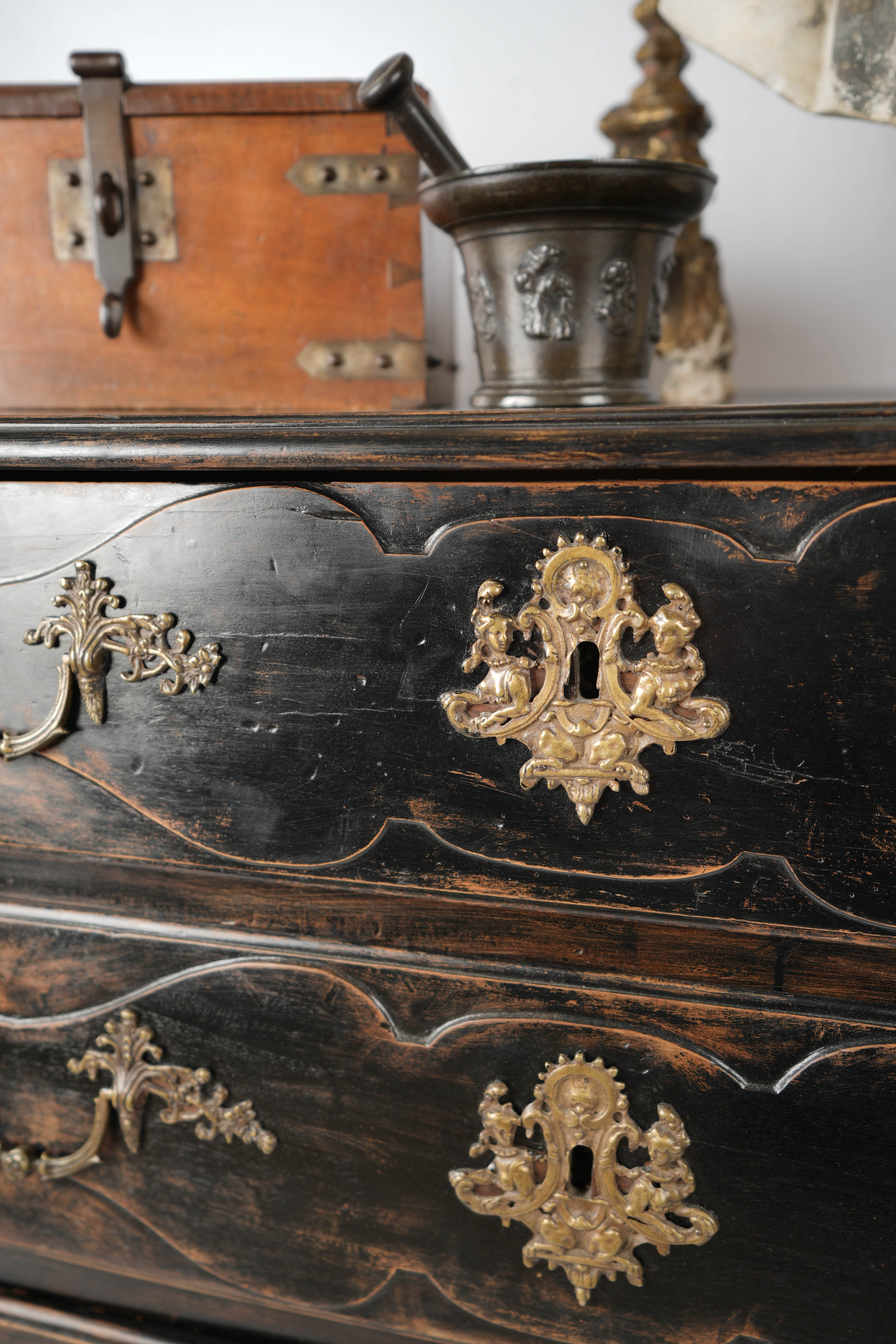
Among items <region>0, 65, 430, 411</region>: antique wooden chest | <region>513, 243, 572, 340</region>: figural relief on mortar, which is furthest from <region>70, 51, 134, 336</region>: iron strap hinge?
<region>513, 243, 572, 340</region>: figural relief on mortar

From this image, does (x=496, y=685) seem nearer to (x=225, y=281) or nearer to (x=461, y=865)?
(x=461, y=865)

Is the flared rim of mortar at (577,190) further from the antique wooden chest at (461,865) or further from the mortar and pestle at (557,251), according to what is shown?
the antique wooden chest at (461,865)

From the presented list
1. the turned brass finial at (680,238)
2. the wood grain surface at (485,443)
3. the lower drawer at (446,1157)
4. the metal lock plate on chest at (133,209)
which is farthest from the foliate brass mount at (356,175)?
the lower drawer at (446,1157)

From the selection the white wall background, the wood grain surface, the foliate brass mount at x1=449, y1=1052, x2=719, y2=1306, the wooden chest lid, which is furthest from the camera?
the white wall background

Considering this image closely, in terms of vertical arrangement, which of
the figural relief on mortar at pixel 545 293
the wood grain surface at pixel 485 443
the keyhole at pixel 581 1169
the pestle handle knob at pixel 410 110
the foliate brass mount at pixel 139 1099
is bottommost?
the keyhole at pixel 581 1169

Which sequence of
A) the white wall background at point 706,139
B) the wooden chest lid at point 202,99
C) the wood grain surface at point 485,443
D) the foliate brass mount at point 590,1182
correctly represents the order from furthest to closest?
the white wall background at point 706,139
the wooden chest lid at point 202,99
the foliate brass mount at point 590,1182
the wood grain surface at point 485,443

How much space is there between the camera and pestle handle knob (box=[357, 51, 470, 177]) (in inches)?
24.0

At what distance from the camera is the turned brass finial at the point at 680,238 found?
80cm

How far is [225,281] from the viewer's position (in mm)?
784

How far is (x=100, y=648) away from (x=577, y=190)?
44 centimetres

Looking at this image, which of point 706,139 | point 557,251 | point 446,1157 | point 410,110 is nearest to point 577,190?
point 557,251

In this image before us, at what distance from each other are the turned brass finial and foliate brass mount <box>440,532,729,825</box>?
34 cm

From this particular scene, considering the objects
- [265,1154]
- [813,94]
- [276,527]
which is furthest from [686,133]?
[265,1154]

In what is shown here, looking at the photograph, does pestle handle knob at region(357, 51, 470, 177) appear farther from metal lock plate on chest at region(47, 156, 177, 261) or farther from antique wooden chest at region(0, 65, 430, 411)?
metal lock plate on chest at region(47, 156, 177, 261)
